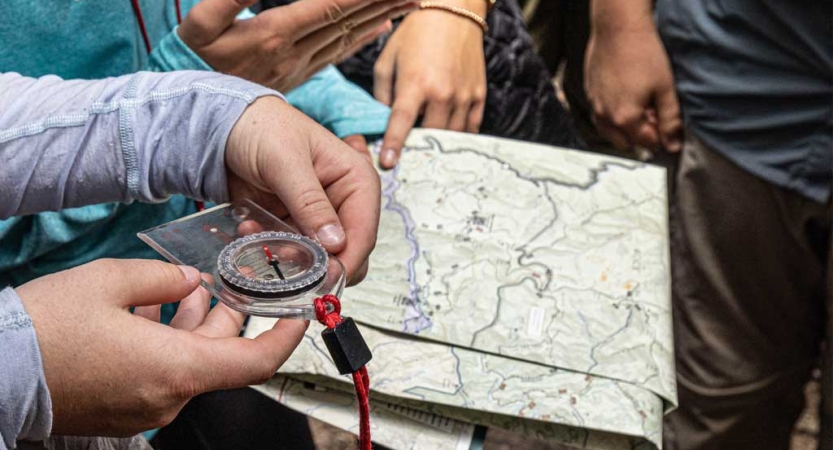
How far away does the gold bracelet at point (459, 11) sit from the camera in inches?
43.1

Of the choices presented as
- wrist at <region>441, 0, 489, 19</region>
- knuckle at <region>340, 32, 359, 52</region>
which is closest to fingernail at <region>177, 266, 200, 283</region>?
knuckle at <region>340, 32, 359, 52</region>

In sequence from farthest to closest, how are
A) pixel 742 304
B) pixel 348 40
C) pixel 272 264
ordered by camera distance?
pixel 742 304, pixel 348 40, pixel 272 264

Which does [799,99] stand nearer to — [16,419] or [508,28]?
[508,28]

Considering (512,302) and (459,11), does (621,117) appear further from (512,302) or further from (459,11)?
(512,302)

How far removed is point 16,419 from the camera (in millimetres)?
442

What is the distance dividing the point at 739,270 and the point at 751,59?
0.34 metres

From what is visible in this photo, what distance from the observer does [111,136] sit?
64 centimetres

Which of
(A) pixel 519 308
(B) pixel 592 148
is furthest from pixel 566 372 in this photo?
(B) pixel 592 148

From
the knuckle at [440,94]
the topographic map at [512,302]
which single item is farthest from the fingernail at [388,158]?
the knuckle at [440,94]

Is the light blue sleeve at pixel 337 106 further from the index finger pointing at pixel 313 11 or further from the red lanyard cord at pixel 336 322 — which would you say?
the red lanyard cord at pixel 336 322

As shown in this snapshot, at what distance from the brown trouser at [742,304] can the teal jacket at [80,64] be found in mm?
812

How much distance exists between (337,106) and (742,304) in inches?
28.8

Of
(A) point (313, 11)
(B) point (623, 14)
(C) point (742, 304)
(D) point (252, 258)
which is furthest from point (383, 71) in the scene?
(C) point (742, 304)

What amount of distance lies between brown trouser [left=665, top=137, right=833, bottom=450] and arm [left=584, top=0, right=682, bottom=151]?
0.08 m
